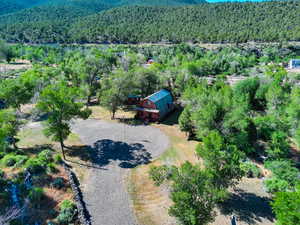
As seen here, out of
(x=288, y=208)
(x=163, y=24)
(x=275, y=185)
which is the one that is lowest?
(x=275, y=185)

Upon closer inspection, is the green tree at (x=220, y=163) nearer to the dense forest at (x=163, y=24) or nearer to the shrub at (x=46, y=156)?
the shrub at (x=46, y=156)

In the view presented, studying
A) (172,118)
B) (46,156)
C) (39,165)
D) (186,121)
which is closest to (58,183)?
(39,165)

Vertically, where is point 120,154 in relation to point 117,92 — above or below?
below

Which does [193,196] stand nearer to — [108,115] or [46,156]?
[46,156]

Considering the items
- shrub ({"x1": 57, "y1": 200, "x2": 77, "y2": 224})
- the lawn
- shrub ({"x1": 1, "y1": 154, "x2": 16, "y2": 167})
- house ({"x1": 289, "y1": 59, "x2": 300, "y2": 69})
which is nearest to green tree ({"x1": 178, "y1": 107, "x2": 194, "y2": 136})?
the lawn

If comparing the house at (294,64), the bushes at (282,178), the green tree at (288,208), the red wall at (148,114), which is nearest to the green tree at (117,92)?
the red wall at (148,114)

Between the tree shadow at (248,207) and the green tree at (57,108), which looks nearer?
the tree shadow at (248,207)

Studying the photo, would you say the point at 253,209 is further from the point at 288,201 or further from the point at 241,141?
the point at 241,141

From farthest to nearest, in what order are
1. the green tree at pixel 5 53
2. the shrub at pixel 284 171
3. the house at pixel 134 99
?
1. the green tree at pixel 5 53
2. the house at pixel 134 99
3. the shrub at pixel 284 171
